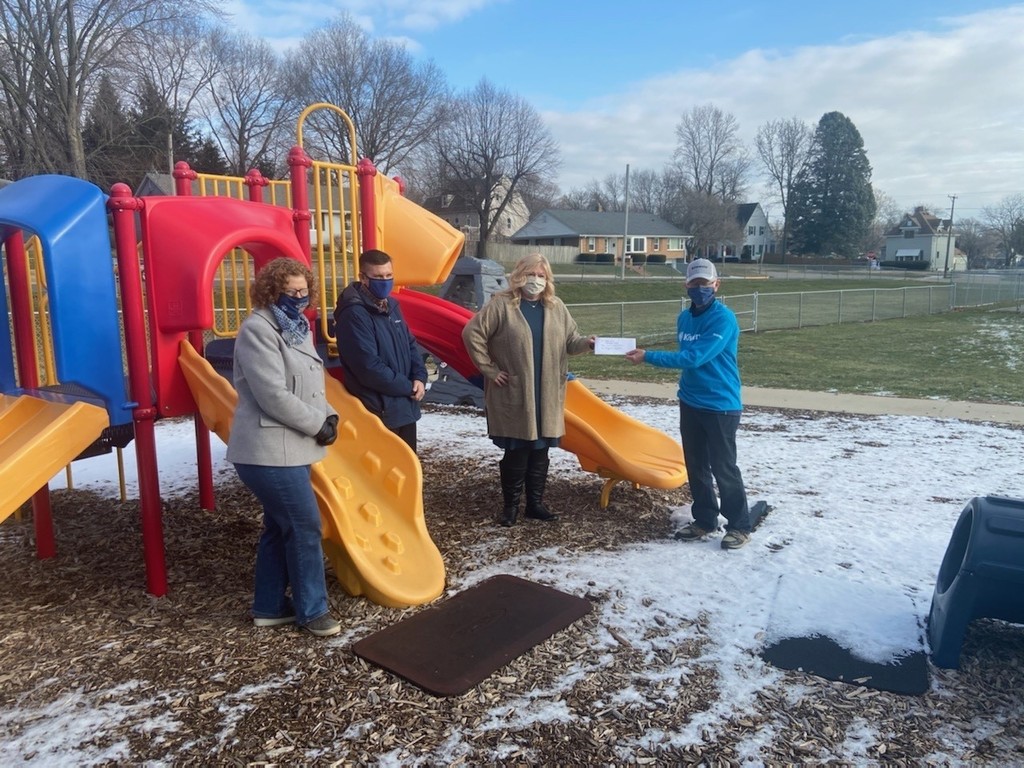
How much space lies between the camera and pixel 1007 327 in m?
20.3

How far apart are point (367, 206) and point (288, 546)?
8.62 ft

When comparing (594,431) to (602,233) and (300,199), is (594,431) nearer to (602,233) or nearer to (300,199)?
(300,199)

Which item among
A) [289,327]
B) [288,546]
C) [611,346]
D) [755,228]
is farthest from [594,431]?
[755,228]

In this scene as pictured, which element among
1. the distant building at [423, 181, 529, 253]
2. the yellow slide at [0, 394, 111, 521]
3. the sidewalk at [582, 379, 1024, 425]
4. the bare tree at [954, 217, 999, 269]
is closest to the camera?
the yellow slide at [0, 394, 111, 521]

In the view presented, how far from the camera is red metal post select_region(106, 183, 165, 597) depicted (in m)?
3.96

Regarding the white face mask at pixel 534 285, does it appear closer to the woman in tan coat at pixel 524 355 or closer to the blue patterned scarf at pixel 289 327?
the woman in tan coat at pixel 524 355

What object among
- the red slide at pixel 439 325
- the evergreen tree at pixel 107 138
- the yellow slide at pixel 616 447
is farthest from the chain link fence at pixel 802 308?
the evergreen tree at pixel 107 138

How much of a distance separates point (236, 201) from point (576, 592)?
3.00 meters

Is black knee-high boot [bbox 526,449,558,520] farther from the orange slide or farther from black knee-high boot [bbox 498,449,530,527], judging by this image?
the orange slide

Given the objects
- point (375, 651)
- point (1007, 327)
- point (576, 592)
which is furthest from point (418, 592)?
point (1007, 327)

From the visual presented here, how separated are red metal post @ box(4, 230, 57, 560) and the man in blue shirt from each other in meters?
3.66

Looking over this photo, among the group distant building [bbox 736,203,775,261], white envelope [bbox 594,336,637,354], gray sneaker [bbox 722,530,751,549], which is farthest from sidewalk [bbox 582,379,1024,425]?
distant building [bbox 736,203,775,261]

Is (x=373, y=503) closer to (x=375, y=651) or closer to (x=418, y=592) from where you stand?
(x=418, y=592)

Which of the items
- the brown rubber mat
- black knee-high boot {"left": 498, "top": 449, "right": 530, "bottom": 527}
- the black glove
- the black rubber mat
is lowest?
the black rubber mat
